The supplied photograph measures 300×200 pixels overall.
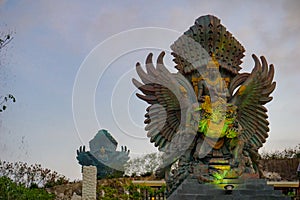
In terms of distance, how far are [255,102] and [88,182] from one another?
4.55 metres

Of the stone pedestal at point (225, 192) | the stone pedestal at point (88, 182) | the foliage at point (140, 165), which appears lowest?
the stone pedestal at point (225, 192)

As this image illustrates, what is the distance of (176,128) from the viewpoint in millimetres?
8969

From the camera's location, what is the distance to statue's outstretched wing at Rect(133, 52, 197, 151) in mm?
8891

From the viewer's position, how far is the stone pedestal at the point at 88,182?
34.0ft

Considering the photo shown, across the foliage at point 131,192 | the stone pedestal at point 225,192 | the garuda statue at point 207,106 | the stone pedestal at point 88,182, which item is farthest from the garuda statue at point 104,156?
the stone pedestal at point 225,192

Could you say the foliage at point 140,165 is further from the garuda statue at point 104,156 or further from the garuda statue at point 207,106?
the garuda statue at point 207,106

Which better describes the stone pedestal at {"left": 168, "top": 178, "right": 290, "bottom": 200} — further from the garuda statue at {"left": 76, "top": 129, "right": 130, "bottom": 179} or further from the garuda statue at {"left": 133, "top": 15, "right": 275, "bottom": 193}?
the garuda statue at {"left": 76, "top": 129, "right": 130, "bottom": 179}

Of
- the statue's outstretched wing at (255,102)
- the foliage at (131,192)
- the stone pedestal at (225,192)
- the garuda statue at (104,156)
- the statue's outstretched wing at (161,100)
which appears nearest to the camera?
the stone pedestal at (225,192)

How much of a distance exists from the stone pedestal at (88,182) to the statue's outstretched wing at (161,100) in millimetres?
2296

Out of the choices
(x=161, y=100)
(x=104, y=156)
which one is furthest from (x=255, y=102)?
(x=104, y=156)

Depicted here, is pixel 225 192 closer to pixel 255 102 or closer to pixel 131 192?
pixel 255 102

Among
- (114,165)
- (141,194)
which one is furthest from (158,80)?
(114,165)

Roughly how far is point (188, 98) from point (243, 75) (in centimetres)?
146

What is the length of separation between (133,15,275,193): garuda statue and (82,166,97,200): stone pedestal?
2.12m
